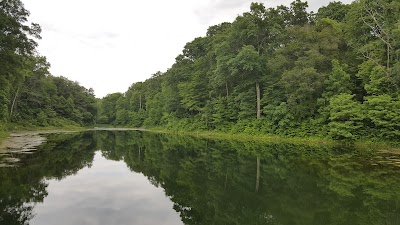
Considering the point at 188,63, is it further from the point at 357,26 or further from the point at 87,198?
the point at 87,198

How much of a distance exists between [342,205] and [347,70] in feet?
81.7

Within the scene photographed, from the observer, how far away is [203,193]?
1034cm

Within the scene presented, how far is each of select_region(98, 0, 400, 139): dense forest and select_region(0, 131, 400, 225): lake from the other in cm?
959

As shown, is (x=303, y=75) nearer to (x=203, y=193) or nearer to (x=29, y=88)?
(x=203, y=193)

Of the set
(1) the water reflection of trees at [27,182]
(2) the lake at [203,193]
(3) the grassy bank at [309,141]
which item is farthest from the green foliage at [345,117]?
(1) the water reflection of trees at [27,182]

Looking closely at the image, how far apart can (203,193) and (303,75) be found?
22643 mm

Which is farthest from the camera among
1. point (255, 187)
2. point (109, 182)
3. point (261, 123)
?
point (261, 123)

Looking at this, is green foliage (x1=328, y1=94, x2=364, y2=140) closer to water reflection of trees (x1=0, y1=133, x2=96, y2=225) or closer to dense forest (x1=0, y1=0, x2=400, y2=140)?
dense forest (x1=0, y1=0, x2=400, y2=140)

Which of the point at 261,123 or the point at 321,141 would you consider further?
the point at 261,123

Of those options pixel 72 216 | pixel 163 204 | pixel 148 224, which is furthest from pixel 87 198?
pixel 148 224

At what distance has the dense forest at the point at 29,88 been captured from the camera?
24.0 meters

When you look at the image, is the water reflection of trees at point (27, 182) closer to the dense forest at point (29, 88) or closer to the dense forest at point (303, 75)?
the dense forest at point (29, 88)

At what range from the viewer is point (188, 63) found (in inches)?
2239

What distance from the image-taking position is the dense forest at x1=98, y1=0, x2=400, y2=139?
25.2m
